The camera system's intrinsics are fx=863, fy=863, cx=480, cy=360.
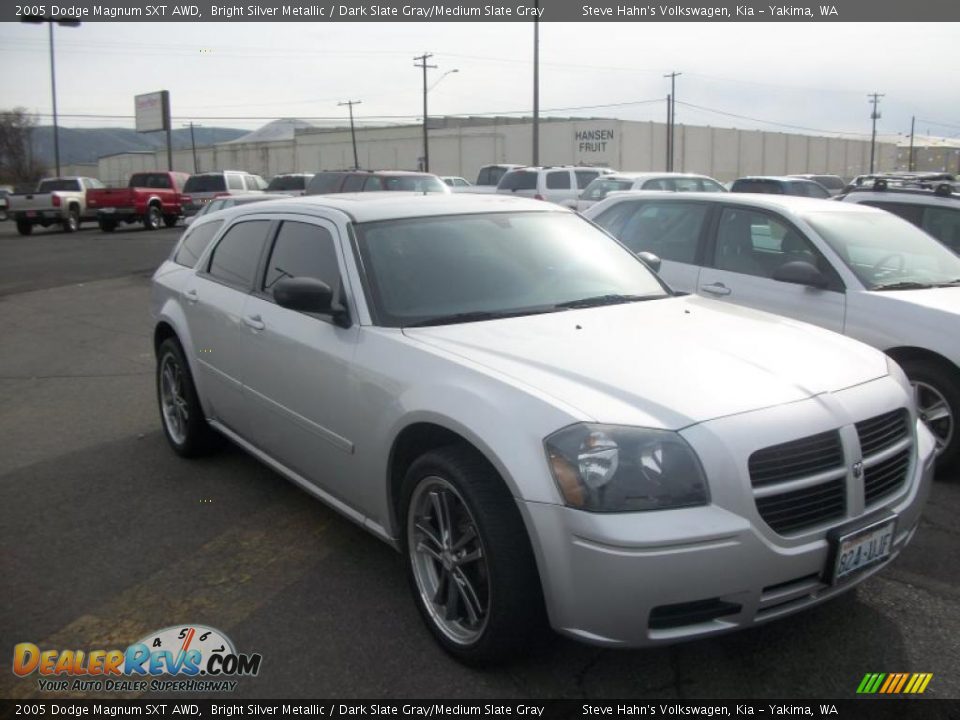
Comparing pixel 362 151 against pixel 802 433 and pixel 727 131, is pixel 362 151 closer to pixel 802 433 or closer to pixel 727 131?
pixel 727 131

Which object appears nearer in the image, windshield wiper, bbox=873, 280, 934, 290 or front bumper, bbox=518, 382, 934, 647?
front bumper, bbox=518, 382, 934, 647

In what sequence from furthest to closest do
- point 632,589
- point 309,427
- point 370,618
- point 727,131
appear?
point 727,131
point 309,427
point 370,618
point 632,589

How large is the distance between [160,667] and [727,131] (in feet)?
253

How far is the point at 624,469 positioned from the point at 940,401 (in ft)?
10.5

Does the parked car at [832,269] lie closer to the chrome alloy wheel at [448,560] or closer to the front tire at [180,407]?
the chrome alloy wheel at [448,560]

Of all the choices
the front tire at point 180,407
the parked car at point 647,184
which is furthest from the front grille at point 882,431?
the parked car at point 647,184

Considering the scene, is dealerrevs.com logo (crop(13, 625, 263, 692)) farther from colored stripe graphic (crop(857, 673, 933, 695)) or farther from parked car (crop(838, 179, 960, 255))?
parked car (crop(838, 179, 960, 255))

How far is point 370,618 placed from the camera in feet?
11.6

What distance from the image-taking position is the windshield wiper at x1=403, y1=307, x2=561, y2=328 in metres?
3.70

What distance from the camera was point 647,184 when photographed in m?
18.1

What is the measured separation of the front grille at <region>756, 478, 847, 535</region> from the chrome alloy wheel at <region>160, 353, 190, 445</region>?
12.8 ft

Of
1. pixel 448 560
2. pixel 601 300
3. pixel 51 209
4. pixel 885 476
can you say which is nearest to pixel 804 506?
pixel 885 476

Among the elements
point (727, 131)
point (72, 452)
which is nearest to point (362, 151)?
point (727, 131)

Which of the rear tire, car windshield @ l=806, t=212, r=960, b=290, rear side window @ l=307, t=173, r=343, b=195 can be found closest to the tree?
the rear tire
